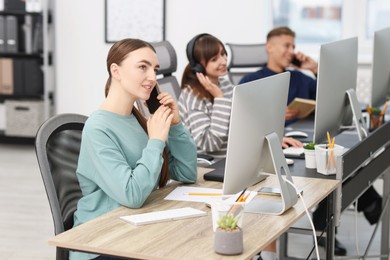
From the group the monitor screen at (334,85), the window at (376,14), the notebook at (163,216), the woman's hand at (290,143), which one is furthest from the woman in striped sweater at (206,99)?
the window at (376,14)

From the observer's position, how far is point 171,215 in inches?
90.4

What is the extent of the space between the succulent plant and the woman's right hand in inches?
21.2

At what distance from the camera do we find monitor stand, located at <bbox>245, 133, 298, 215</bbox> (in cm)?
240

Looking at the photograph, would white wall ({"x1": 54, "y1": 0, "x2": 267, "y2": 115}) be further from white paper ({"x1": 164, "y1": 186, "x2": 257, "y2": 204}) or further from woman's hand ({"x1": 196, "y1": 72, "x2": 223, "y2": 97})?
white paper ({"x1": 164, "y1": 186, "x2": 257, "y2": 204})

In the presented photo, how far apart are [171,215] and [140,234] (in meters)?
0.19

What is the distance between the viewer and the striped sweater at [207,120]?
139 inches

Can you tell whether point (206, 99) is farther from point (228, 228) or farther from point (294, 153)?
point (228, 228)

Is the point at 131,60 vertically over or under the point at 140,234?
over

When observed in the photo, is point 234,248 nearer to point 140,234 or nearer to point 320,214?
point 140,234

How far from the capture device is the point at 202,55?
3.65 meters

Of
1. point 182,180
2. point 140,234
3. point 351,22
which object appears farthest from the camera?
point 351,22

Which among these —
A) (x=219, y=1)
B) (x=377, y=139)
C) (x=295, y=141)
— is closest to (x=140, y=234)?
(x=295, y=141)

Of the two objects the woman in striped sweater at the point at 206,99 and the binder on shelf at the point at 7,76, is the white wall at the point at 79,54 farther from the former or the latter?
the woman in striped sweater at the point at 206,99

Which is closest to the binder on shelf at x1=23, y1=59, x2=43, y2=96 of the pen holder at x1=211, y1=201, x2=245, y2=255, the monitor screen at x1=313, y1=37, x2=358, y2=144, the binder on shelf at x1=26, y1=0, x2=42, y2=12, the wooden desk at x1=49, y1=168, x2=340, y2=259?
the binder on shelf at x1=26, y1=0, x2=42, y2=12
